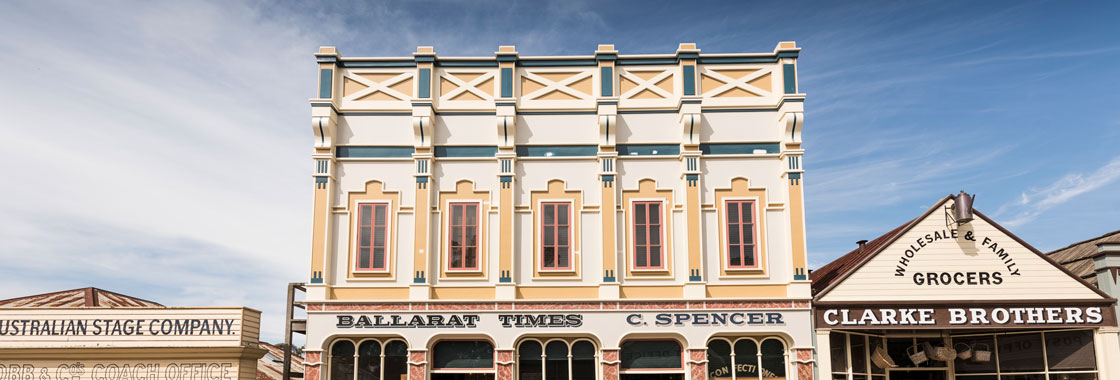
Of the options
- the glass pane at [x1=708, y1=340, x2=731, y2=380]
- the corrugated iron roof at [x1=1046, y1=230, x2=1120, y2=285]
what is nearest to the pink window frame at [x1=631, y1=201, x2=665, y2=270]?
the glass pane at [x1=708, y1=340, x2=731, y2=380]

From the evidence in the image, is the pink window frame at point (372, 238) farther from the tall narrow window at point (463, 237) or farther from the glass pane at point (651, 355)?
the glass pane at point (651, 355)

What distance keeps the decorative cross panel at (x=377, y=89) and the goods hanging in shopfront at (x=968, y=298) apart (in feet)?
42.0

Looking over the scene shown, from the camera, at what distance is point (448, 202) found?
24156 mm

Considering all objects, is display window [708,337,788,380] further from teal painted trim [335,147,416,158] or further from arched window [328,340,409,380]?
teal painted trim [335,147,416,158]

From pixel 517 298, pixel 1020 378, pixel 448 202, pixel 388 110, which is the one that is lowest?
pixel 1020 378

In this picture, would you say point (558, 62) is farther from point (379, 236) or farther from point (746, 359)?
point (746, 359)

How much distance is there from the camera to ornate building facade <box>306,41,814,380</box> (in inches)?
916

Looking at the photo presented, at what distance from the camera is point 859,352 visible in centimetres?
2456

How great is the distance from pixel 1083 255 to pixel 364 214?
21.1 meters

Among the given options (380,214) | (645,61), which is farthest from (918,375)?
A: (380,214)

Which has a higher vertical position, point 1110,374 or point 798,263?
point 798,263

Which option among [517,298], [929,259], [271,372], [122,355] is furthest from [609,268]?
[122,355]

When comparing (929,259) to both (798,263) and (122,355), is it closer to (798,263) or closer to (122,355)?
(798,263)

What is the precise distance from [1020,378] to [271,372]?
21.7 metres
